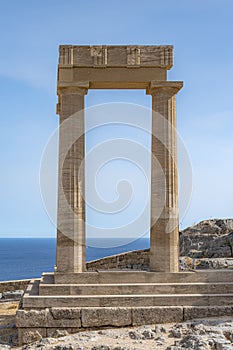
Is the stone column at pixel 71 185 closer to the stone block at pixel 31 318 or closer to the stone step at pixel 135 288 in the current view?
the stone step at pixel 135 288

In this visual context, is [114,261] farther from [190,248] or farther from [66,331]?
[66,331]

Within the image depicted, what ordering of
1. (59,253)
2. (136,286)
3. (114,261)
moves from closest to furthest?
(136,286) < (59,253) < (114,261)

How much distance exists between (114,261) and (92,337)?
14184mm

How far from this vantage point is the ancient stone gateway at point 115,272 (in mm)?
13109

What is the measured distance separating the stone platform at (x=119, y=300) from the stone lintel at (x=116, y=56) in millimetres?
7191

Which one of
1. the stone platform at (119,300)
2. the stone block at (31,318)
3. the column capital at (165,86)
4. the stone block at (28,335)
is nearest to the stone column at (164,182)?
the column capital at (165,86)

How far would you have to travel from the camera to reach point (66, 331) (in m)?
13.0

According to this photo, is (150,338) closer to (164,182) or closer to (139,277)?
(139,277)

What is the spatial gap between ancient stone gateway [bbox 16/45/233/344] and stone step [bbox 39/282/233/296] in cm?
3

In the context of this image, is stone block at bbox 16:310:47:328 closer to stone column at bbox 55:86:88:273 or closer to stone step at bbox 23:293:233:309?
stone step at bbox 23:293:233:309

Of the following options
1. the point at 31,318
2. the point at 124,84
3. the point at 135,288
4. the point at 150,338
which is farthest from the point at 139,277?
the point at 124,84

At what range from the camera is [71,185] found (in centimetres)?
1510

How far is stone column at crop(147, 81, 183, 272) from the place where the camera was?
15.2m

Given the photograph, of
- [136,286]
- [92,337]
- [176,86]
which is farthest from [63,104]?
[92,337]
